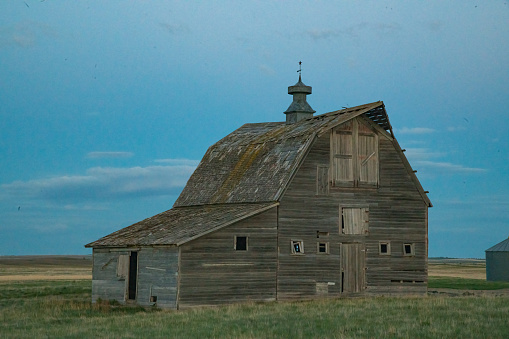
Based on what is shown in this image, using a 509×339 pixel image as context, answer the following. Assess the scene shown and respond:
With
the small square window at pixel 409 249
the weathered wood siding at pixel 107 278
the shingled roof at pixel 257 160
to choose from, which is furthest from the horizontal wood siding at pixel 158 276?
the small square window at pixel 409 249

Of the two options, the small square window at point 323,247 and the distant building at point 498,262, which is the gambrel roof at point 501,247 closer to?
the distant building at point 498,262

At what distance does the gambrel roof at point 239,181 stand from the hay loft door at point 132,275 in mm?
990

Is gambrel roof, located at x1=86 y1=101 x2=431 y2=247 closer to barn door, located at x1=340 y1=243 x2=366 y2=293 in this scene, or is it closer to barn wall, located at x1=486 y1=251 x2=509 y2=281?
barn door, located at x1=340 y1=243 x2=366 y2=293

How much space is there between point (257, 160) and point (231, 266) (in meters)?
7.44

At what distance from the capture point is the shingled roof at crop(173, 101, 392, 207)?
1341 inches

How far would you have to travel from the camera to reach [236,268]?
31.4 meters

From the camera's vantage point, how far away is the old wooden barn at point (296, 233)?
31.0 m

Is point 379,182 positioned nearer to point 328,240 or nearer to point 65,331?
point 328,240

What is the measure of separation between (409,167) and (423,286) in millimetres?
5386

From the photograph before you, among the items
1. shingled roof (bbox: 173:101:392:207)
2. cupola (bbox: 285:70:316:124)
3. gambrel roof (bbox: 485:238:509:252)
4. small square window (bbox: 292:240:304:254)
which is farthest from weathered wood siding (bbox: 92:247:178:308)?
gambrel roof (bbox: 485:238:509:252)

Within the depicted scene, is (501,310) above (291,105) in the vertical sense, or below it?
below

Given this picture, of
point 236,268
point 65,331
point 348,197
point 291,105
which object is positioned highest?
point 291,105

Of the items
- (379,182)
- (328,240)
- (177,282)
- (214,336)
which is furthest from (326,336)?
(379,182)

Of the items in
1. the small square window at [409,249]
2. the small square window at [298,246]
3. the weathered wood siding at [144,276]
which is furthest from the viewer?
the small square window at [409,249]
